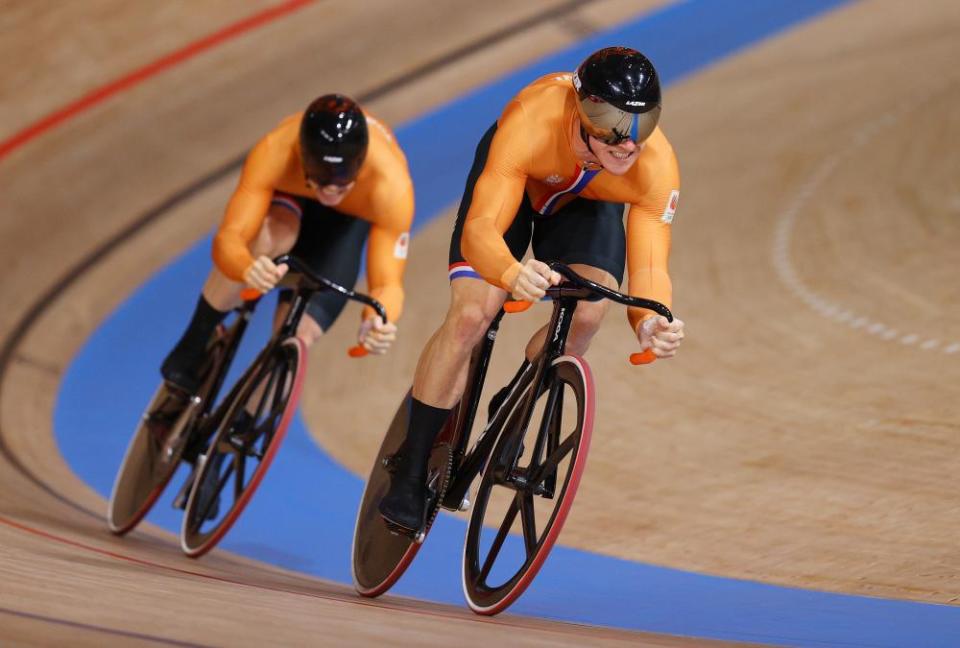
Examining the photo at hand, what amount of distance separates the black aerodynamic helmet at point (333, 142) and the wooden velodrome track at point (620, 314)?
3.66 feet

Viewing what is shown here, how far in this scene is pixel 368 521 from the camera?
3.63 metres

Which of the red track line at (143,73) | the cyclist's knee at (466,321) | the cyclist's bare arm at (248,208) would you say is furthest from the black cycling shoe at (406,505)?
the red track line at (143,73)

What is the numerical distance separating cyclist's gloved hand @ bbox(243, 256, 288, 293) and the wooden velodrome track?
0.79 meters

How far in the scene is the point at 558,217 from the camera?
3.23 meters

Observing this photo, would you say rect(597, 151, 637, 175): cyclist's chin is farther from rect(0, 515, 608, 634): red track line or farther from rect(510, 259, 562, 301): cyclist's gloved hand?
rect(0, 515, 608, 634): red track line

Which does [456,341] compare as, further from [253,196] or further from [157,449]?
[157,449]

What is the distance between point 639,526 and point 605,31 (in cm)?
545

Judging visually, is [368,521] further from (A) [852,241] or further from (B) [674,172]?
(A) [852,241]

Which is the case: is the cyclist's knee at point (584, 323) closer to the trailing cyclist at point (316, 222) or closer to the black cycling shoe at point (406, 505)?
the black cycling shoe at point (406, 505)

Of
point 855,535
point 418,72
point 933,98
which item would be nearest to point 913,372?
point 855,535

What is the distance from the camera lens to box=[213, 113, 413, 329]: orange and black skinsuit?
12.4ft

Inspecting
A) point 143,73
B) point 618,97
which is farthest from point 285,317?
point 143,73

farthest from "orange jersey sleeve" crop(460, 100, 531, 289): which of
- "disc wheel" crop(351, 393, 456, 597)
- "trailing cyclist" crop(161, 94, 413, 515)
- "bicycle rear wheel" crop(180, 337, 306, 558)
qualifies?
"bicycle rear wheel" crop(180, 337, 306, 558)

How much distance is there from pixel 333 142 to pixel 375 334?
21.4 inches
